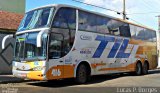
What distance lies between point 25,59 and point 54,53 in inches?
56.6

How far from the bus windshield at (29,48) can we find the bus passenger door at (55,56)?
1.10 feet

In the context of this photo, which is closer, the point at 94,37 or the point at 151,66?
the point at 94,37

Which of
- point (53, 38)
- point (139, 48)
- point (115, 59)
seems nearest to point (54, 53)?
point (53, 38)

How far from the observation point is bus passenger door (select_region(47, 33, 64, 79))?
15211 mm

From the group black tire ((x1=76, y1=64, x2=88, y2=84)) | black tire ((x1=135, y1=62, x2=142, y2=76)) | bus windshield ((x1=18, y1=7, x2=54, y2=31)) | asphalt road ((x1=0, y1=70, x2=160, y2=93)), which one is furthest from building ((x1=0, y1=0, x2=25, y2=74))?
black tire ((x1=135, y1=62, x2=142, y2=76))

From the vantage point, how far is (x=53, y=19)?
15500 mm

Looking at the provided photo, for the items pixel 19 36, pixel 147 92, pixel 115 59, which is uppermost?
pixel 19 36

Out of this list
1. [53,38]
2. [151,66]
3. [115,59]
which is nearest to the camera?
[53,38]

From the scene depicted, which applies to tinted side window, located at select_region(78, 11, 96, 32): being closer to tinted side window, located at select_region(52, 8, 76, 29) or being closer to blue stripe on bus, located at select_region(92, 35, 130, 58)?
tinted side window, located at select_region(52, 8, 76, 29)

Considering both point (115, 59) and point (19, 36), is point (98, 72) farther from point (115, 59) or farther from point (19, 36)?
point (19, 36)

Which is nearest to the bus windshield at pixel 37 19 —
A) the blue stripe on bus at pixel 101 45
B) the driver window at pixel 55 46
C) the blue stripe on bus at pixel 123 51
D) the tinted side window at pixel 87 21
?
the driver window at pixel 55 46

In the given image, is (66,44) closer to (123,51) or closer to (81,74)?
(81,74)

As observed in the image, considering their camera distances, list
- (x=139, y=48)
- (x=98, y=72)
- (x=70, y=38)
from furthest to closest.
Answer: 1. (x=139, y=48)
2. (x=98, y=72)
3. (x=70, y=38)

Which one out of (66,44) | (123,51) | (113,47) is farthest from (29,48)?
(123,51)
